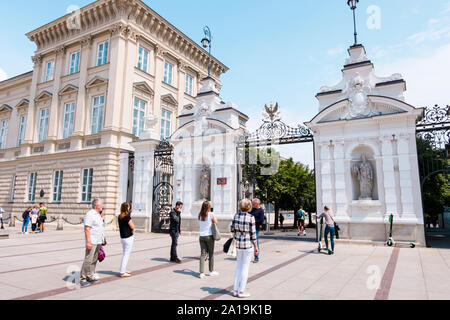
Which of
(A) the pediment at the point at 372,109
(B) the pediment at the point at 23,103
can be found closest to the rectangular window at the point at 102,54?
(B) the pediment at the point at 23,103

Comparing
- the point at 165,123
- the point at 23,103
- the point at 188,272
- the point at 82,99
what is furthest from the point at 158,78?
the point at 188,272

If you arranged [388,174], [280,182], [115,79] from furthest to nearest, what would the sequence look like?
[280,182] → [115,79] → [388,174]

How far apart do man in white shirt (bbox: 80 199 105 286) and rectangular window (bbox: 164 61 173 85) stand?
21.4m

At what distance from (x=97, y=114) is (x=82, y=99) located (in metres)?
1.97

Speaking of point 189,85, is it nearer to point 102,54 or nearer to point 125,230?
point 102,54

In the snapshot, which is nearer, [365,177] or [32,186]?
[365,177]

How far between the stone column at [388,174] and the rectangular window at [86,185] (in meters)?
18.0

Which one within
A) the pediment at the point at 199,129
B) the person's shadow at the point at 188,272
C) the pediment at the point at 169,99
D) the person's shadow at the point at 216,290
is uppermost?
the pediment at the point at 169,99

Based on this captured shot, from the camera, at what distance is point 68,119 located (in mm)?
24094

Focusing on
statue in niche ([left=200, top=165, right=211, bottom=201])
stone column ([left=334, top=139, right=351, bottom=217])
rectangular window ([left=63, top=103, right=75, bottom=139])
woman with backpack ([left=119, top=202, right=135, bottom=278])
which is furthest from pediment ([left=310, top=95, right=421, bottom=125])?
rectangular window ([left=63, top=103, right=75, bottom=139])

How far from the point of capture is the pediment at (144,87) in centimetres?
2269


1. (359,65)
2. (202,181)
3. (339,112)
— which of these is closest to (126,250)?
(202,181)

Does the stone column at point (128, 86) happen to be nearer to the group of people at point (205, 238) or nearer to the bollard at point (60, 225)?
the bollard at point (60, 225)

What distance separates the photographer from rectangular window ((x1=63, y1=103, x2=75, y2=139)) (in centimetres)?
2372
